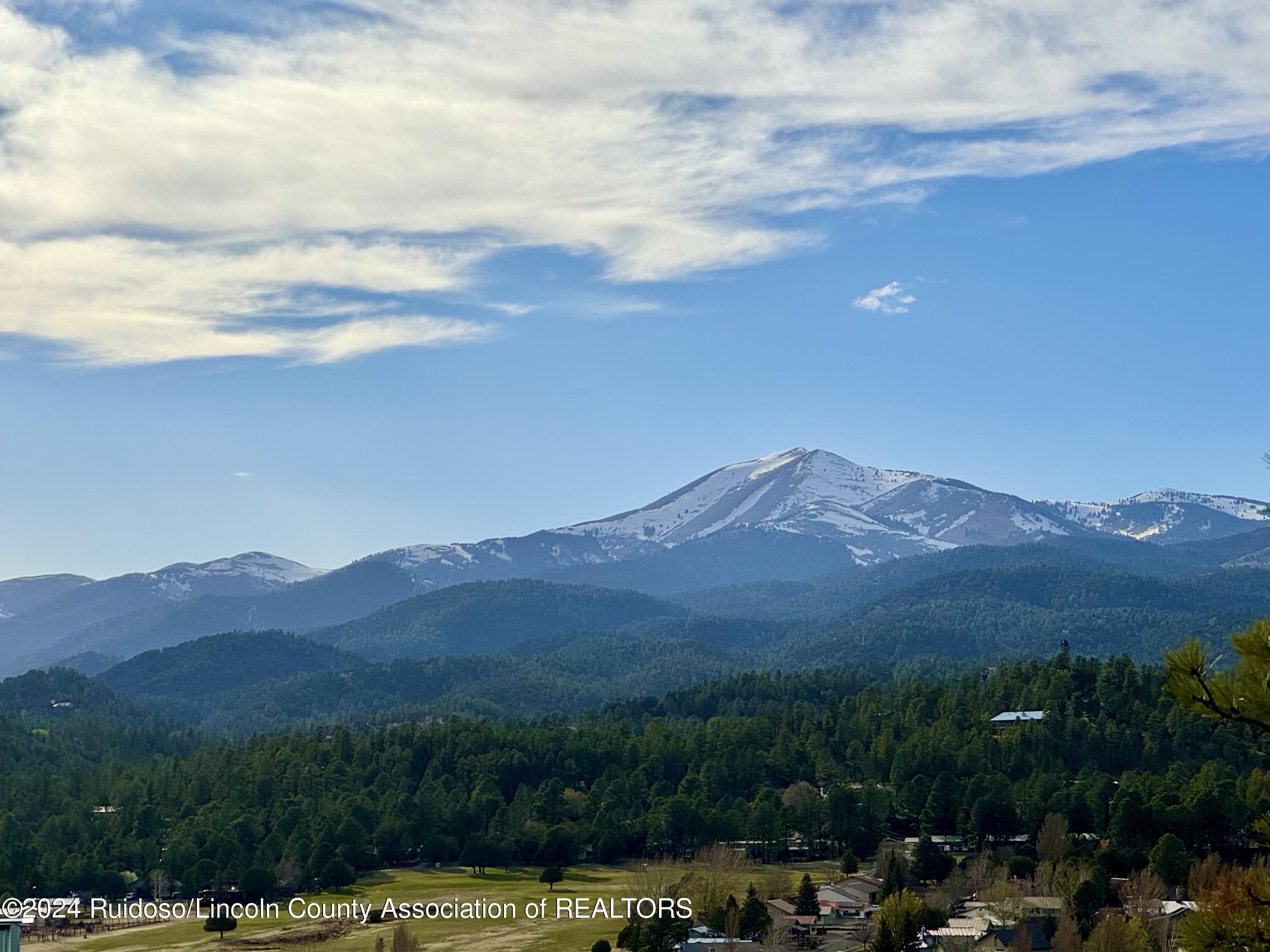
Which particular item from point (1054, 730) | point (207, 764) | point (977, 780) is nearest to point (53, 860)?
point (207, 764)

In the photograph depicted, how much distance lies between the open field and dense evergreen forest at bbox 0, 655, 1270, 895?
8.06 meters

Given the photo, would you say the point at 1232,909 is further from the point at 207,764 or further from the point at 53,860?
the point at 207,764

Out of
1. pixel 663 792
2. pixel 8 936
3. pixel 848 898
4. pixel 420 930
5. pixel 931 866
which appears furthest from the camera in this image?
pixel 663 792

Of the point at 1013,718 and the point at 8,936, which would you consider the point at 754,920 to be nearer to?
the point at 8,936

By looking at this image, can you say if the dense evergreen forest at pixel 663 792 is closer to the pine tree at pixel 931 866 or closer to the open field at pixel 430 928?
the open field at pixel 430 928

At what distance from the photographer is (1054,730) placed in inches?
6560

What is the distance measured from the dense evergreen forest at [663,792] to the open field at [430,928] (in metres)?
8.06

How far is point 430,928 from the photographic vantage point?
346ft

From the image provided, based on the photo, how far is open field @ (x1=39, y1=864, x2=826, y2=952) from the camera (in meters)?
98.6

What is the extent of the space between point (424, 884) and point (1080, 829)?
6017 centimetres

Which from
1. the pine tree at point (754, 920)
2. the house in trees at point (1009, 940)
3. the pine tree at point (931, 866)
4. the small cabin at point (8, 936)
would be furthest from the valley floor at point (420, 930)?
the small cabin at point (8, 936)

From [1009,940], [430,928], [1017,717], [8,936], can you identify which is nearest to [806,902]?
[1009,940]

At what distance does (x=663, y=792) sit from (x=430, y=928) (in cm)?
6030

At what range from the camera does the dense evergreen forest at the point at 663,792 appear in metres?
134
